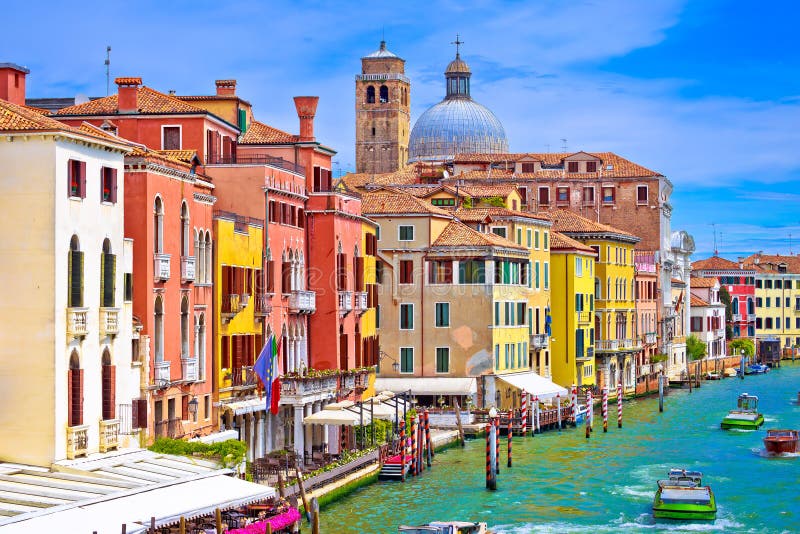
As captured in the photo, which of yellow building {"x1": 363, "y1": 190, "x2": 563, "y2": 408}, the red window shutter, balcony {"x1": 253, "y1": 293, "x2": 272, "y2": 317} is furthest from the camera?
yellow building {"x1": 363, "y1": 190, "x2": 563, "y2": 408}

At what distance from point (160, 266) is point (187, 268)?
1.58 m

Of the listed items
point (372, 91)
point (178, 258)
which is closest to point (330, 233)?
point (178, 258)

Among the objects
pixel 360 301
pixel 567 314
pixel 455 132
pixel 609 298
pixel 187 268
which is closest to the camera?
pixel 187 268

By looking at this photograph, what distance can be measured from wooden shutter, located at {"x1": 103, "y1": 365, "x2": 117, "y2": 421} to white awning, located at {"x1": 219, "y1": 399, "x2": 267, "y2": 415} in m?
6.64

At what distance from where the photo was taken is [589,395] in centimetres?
5178

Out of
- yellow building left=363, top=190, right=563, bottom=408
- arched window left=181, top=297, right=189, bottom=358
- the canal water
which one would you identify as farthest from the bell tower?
arched window left=181, top=297, right=189, bottom=358

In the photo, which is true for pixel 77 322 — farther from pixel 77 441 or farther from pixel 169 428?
pixel 169 428

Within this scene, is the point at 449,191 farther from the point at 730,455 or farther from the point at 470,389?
the point at 730,455

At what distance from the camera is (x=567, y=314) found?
6109cm

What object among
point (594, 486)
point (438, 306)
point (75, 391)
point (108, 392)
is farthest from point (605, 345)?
point (75, 391)

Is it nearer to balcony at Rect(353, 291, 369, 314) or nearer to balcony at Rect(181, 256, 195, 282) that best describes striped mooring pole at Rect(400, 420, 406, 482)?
balcony at Rect(353, 291, 369, 314)

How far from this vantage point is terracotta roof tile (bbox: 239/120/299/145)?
40.5m

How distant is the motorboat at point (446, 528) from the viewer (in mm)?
29766

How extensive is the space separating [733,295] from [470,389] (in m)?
62.5
